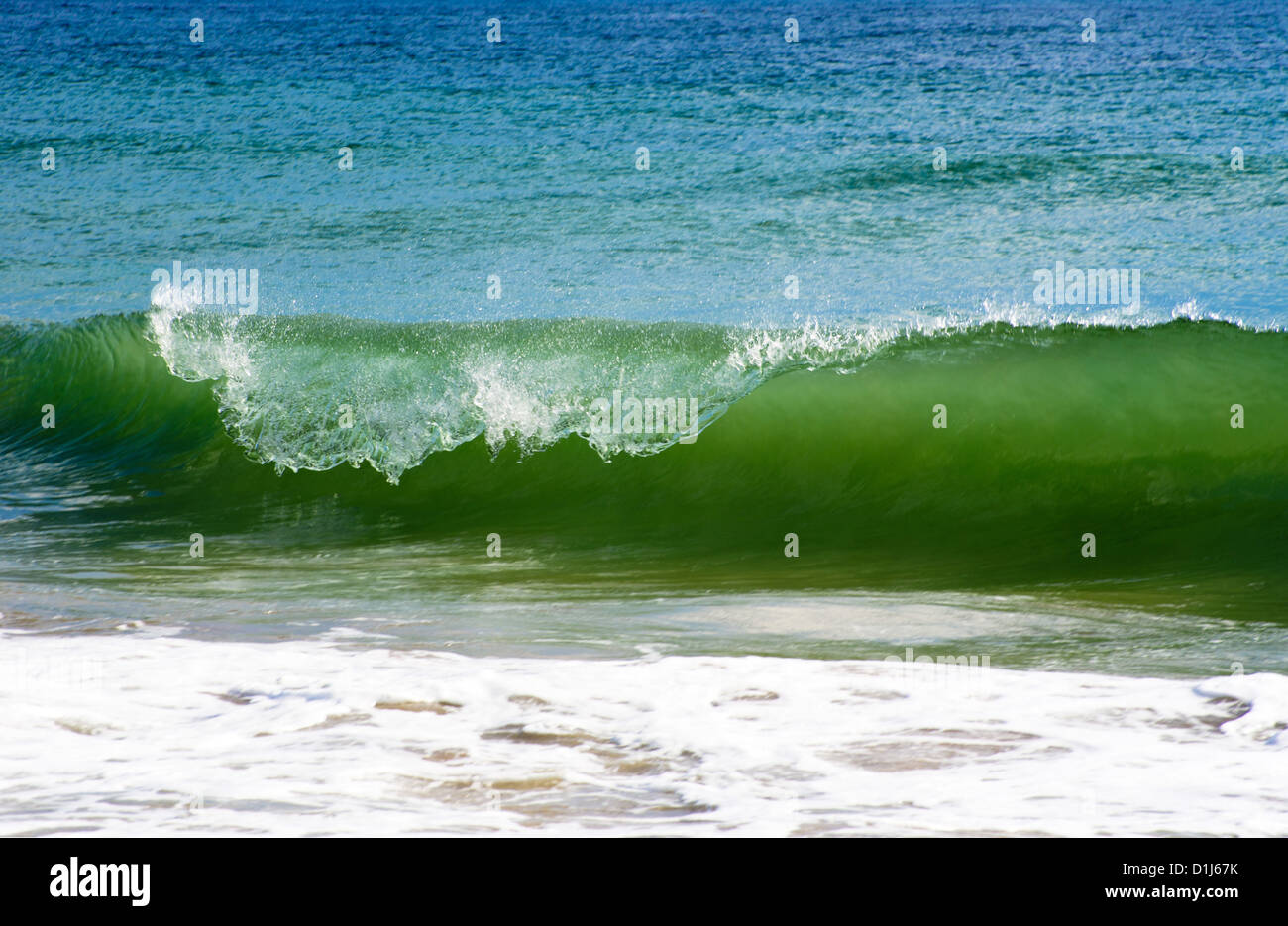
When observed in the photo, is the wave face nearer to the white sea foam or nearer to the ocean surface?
the ocean surface

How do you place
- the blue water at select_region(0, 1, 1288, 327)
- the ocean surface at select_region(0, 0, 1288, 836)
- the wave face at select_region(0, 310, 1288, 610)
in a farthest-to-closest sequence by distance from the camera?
the blue water at select_region(0, 1, 1288, 327)
the wave face at select_region(0, 310, 1288, 610)
the ocean surface at select_region(0, 0, 1288, 836)

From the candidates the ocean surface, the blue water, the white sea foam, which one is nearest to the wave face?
the ocean surface

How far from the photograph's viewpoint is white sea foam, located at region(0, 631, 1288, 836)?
3486 mm

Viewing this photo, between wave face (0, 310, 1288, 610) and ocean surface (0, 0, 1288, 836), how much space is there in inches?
1.7

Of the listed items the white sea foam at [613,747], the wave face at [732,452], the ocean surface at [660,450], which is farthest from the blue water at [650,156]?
the white sea foam at [613,747]

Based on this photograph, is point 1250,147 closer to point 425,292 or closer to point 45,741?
point 425,292

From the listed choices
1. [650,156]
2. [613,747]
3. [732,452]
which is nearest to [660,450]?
[732,452]

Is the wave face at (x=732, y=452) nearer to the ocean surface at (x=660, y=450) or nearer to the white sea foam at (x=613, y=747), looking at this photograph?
the ocean surface at (x=660, y=450)

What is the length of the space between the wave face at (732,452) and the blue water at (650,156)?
2692 millimetres

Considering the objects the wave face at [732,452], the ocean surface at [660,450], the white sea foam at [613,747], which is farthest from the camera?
the wave face at [732,452]

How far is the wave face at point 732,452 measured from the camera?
24.1ft

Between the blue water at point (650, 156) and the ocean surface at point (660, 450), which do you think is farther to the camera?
the blue water at point (650, 156)

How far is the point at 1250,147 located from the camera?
18078 mm

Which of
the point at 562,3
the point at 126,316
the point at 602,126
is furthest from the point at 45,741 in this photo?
the point at 562,3
